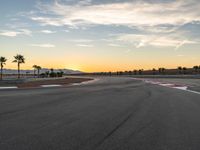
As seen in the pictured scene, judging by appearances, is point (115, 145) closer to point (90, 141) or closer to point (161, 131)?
point (90, 141)

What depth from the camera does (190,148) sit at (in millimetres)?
5301

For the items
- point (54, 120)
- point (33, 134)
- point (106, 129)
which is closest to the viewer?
point (33, 134)

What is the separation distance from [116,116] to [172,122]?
1.56 meters

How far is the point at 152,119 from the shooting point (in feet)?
27.0

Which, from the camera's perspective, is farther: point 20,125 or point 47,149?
point 20,125

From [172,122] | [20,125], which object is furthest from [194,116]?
[20,125]

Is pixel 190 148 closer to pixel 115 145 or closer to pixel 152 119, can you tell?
pixel 115 145

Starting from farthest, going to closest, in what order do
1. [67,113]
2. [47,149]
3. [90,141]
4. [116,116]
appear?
1. [67,113]
2. [116,116]
3. [90,141]
4. [47,149]

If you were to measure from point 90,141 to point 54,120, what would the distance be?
2568mm

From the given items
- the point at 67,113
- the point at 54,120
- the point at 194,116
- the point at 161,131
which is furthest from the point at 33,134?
the point at 194,116

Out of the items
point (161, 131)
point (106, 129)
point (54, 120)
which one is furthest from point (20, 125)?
point (161, 131)

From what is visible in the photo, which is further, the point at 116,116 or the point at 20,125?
the point at 116,116

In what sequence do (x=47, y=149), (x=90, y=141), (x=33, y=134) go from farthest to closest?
(x=33, y=134)
(x=90, y=141)
(x=47, y=149)

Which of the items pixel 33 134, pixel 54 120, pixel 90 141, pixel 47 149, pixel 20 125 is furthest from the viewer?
pixel 54 120
